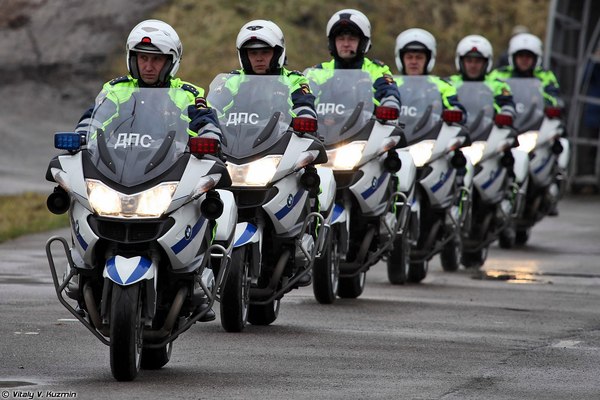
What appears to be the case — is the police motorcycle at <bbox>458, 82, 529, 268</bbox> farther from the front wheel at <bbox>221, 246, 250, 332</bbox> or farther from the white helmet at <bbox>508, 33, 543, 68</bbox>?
the front wheel at <bbox>221, 246, 250, 332</bbox>

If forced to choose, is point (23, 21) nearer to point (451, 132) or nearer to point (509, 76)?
point (509, 76)

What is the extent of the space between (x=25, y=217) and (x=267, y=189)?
428 inches

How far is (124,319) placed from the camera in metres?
9.77

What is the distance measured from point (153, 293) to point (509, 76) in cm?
1416

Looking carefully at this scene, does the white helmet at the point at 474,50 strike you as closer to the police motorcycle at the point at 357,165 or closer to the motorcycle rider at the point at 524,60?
the motorcycle rider at the point at 524,60

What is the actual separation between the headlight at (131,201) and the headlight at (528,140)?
502 inches

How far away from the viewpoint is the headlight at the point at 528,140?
22453 mm

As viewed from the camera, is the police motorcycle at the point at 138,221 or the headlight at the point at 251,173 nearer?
the police motorcycle at the point at 138,221

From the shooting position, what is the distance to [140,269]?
32.6ft

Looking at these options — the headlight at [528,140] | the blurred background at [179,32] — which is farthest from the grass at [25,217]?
the blurred background at [179,32]

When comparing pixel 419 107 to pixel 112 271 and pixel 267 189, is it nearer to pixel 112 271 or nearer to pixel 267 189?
pixel 267 189

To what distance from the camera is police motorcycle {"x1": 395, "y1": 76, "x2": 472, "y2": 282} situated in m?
17.6

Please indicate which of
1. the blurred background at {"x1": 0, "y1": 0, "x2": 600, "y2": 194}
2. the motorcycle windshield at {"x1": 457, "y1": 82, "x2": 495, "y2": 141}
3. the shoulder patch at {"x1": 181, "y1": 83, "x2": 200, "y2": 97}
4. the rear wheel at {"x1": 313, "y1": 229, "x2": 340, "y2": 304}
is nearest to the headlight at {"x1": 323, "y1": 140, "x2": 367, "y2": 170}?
the rear wheel at {"x1": 313, "y1": 229, "x2": 340, "y2": 304}

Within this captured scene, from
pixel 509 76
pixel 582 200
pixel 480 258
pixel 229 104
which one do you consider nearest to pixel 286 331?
pixel 229 104
